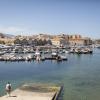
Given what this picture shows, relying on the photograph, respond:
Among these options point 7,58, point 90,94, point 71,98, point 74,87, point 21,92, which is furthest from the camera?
point 7,58

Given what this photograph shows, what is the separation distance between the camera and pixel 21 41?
13250cm

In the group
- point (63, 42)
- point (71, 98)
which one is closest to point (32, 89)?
point (71, 98)

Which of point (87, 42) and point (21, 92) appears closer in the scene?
point (21, 92)

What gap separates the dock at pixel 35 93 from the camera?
16.3 m

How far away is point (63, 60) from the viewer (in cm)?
6494

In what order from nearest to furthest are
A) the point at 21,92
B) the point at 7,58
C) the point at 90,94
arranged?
the point at 21,92, the point at 90,94, the point at 7,58

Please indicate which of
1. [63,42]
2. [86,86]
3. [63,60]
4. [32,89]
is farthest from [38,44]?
[32,89]

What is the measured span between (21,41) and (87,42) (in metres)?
60.7

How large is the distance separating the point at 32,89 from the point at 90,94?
723 centimetres

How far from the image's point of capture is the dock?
16323 millimetres

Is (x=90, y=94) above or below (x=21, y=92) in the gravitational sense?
below

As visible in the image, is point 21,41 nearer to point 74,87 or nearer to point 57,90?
point 74,87

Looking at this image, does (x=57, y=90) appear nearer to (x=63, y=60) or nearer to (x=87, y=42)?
(x=63, y=60)

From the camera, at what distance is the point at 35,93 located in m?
17.6
